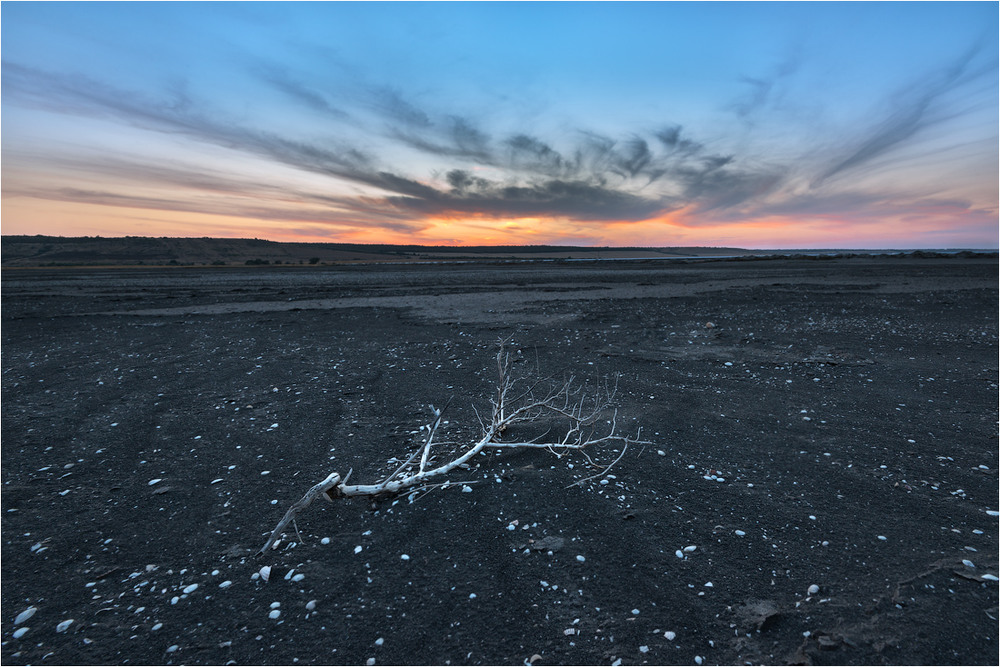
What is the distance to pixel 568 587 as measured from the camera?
10.6 feet

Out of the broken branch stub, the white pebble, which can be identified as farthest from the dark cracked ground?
the broken branch stub

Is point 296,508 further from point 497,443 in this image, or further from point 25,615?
point 497,443

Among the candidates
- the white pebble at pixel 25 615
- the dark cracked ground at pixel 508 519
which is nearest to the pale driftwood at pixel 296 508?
the dark cracked ground at pixel 508 519

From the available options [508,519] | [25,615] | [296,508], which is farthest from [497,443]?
[25,615]

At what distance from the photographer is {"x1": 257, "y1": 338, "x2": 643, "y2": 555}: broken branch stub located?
4.05 m

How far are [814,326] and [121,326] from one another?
63.6ft

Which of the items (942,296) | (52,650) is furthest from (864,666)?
(942,296)

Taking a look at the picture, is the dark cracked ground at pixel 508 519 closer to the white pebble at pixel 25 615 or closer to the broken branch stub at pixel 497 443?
the white pebble at pixel 25 615

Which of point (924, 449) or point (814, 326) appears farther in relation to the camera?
point (814, 326)

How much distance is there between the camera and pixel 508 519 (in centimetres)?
402

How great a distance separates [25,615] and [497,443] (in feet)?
11.8

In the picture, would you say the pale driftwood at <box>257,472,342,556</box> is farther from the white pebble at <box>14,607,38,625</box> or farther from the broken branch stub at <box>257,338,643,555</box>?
the white pebble at <box>14,607,38,625</box>

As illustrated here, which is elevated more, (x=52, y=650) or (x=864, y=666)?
(x=864, y=666)

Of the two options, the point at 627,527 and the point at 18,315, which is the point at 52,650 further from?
the point at 18,315
